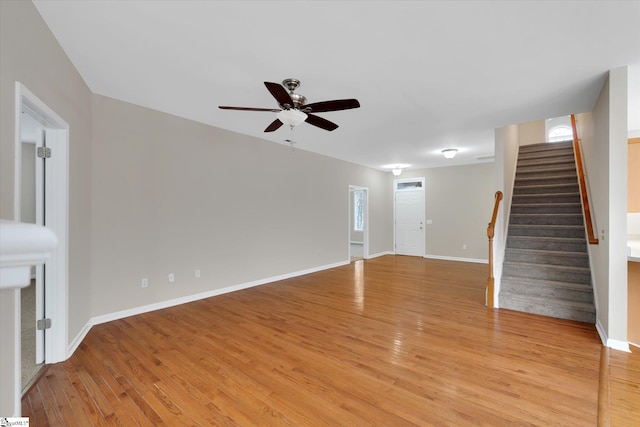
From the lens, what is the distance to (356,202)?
11781 mm

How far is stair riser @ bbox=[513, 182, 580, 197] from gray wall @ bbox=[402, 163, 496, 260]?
1.60 metres

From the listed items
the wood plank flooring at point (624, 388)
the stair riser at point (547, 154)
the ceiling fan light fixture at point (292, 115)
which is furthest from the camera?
the stair riser at point (547, 154)

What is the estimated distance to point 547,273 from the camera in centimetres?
406

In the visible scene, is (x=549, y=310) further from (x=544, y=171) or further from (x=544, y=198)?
(x=544, y=171)

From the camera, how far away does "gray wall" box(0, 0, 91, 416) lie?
1.64m

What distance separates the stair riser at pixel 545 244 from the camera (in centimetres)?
422

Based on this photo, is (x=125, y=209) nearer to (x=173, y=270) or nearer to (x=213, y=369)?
(x=173, y=270)

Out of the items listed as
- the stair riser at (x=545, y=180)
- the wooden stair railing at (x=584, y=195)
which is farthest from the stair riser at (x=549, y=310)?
the stair riser at (x=545, y=180)

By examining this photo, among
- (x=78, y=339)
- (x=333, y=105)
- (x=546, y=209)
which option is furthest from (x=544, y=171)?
(x=78, y=339)

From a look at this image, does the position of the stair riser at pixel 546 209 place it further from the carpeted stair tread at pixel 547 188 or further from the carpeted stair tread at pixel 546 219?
the carpeted stair tread at pixel 547 188

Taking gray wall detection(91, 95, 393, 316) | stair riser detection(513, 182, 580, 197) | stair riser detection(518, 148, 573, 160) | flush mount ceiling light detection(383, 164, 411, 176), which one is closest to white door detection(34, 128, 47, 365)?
gray wall detection(91, 95, 393, 316)

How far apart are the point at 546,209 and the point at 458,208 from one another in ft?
8.76

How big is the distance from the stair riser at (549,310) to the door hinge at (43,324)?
5.03 meters

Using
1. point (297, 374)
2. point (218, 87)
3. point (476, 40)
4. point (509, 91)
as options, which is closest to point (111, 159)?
point (218, 87)
